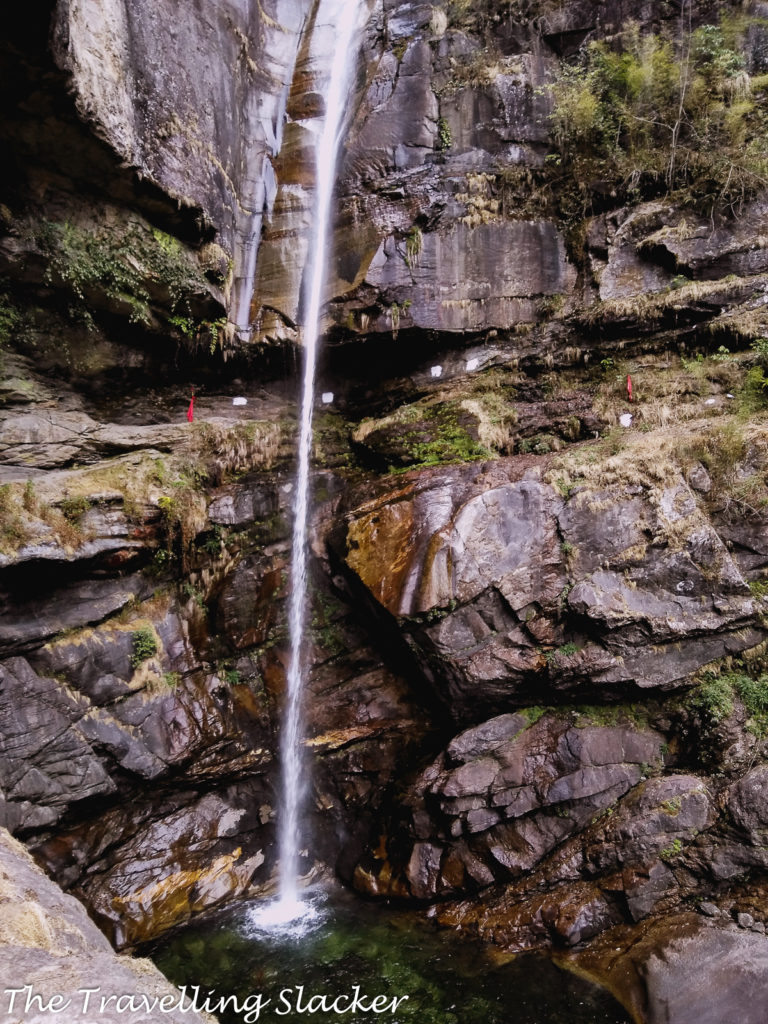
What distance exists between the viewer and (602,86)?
40.7ft

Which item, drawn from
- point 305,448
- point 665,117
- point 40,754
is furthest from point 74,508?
point 665,117

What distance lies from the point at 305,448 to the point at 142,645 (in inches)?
201

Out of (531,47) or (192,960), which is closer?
(192,960)

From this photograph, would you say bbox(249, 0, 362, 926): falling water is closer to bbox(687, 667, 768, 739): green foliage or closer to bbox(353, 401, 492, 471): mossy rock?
bbox(353, 401, 492, 471): mossy rock

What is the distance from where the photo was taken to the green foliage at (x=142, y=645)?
8258 mm

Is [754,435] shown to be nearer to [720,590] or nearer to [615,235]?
[720,590]

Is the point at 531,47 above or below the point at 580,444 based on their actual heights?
above

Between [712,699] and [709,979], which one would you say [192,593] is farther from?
[709,979]

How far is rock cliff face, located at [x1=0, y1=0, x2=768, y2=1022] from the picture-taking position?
7.34 metres

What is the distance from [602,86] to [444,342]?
6.82 m

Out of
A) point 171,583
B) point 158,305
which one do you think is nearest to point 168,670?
point 171,583

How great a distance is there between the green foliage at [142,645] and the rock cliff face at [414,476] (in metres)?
0.06

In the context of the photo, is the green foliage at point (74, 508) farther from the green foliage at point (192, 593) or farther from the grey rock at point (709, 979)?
the grey rock at point (709, 979)

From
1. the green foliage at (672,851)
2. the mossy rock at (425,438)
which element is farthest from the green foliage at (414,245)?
the green foliage at (672,851)
